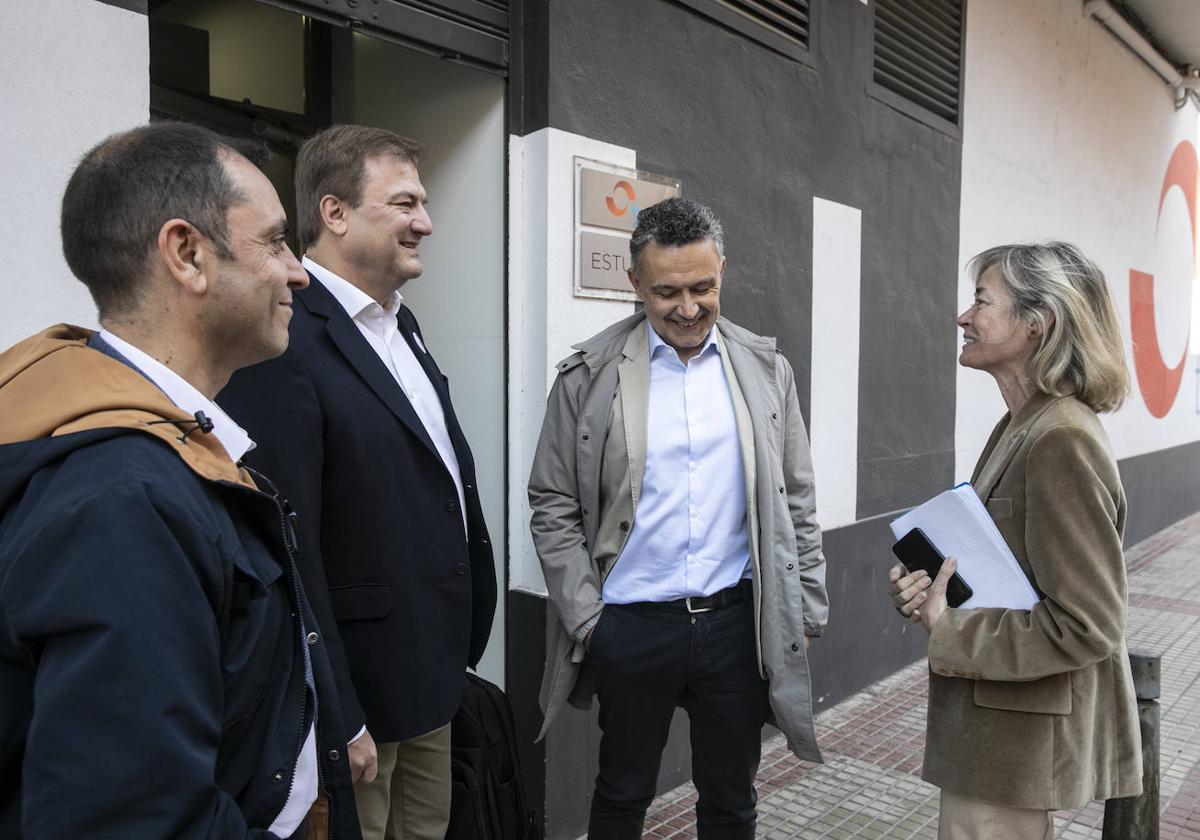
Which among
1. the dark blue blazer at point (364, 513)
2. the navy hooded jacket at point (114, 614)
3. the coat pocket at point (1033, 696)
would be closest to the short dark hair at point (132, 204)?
the navy hooded jacket at point (114, 614)

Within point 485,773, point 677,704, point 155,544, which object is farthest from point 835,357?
point 155,544

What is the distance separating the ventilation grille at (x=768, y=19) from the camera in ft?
Answer: 13.4

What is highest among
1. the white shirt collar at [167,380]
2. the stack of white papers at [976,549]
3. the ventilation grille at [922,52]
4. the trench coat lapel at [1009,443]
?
the ventilation grille at [922,52]

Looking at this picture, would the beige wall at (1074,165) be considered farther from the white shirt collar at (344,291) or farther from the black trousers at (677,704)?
the white shirt collar at (344,291)

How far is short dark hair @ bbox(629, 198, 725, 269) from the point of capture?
2541 mm

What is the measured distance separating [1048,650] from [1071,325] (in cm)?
74

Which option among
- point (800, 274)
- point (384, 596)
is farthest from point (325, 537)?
point (800, 274)

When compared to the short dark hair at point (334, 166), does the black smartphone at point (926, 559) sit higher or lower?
lower

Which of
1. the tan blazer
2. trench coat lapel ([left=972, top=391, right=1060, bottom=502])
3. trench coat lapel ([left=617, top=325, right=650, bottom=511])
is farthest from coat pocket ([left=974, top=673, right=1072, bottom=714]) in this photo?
trench coat lapel ([left=617, top=325, right=650, bottom=511])

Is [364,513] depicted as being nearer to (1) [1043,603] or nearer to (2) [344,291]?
(2) [344,291]

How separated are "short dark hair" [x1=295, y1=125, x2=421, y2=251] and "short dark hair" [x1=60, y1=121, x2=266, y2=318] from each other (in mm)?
914

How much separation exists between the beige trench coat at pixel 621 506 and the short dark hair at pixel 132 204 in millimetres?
1518

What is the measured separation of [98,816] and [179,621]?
0.69 feet

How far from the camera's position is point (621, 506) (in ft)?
8.63
